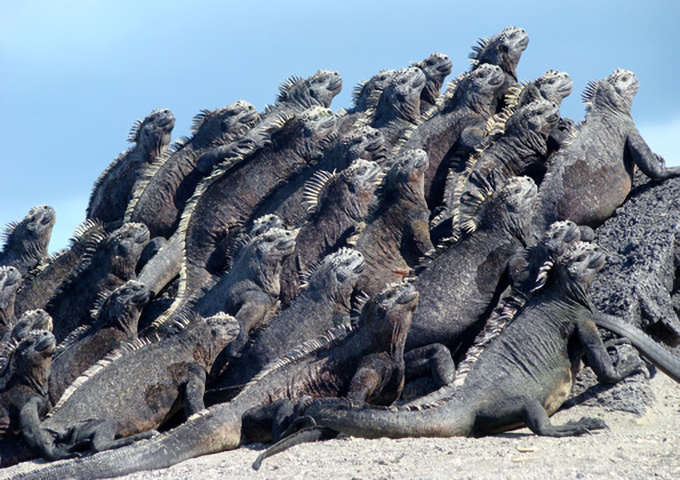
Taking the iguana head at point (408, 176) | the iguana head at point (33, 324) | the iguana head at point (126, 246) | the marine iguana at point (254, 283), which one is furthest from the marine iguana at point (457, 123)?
the iguana head at point (33, 324)

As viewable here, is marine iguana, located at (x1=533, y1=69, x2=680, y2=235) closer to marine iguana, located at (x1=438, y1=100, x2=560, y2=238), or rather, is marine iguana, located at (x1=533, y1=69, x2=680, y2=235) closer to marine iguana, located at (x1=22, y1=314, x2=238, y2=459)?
marine iguana, located at (x1=438, y1=100, x2=560, y2=238)

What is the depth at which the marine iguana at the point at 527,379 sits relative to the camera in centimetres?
657

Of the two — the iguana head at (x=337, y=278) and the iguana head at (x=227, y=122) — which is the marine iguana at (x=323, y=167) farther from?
the iguana head at (x=337, y=278)

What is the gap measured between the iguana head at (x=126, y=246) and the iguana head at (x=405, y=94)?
9.62 ft

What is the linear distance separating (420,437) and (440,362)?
1030mm

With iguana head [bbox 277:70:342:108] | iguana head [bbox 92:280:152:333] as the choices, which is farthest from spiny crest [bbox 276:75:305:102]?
iguana head [bbox 92:280:152:333]

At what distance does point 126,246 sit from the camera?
34.1 ft

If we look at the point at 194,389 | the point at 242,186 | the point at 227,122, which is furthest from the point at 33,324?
the point at 227,122

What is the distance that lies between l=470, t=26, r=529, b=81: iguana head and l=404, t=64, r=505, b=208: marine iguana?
465 millimetres

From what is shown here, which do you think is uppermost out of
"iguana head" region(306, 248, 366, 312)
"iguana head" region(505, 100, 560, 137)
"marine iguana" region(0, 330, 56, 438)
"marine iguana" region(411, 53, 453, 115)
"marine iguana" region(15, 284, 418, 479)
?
"marine iguana" region(411, 53, 453, 115)

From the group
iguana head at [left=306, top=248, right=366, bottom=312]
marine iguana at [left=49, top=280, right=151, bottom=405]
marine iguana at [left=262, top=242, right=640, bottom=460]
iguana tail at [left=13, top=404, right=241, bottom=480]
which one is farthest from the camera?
marine iguana at [left=49, top=280, right=151, bottom=405]

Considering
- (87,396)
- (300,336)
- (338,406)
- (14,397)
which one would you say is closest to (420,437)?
(338,406)

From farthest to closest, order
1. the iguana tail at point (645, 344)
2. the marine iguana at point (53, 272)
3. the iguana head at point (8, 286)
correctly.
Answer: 1. the marine iguana at point (53, 272)
2. the iguana head at point (8, 286)
3. the iguana tail at point (645, 344)

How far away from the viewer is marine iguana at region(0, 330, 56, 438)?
7.96 m
